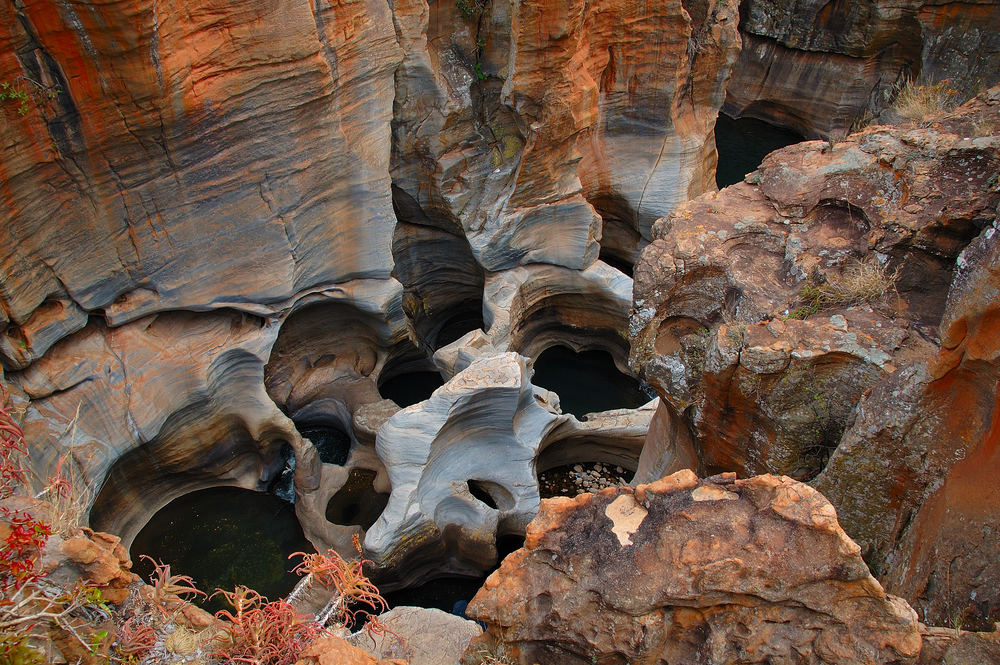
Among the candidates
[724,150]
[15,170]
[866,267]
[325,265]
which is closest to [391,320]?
[325,265]

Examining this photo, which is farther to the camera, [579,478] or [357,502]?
[579,478]

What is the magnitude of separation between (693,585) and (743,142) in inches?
623

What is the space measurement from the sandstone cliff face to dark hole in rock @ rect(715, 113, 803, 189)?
1035cm

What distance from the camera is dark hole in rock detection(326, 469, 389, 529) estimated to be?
8.27m

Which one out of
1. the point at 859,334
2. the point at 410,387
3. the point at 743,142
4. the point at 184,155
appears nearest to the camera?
the point at 859,334

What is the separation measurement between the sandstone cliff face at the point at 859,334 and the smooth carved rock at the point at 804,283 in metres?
0.01

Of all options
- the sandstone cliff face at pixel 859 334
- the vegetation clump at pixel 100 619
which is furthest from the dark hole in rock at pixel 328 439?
the vegetation clump at pixel 100 619

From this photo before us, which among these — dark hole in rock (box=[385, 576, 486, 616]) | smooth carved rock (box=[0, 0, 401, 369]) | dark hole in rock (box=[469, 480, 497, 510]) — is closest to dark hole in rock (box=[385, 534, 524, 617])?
dark hole in rock (box=[385, 576, 486, 616])

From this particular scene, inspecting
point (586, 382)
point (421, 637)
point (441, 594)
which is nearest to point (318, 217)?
point (441, 594)

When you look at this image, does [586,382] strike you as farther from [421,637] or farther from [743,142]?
[743,142]

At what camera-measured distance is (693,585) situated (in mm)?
2971

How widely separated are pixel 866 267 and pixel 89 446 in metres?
6.98

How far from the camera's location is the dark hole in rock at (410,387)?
10594mm

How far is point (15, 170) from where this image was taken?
219 inches
